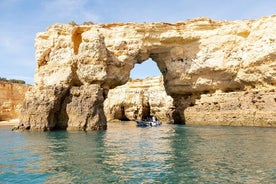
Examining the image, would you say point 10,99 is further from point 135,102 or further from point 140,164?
point 140,164

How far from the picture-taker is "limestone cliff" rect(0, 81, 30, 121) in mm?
52500

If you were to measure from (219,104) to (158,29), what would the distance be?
11424mm

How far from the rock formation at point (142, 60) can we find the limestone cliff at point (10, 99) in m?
22.2

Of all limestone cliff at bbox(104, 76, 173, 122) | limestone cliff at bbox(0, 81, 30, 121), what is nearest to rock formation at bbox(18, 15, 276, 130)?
limestone cliff at bbox(104, 76, 173, 122)

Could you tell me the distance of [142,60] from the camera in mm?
39000

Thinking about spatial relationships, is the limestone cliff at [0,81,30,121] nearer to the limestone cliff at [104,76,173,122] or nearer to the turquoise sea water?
the limestone cliff at [104,76,173,122]

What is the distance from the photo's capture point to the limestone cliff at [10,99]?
52.5m

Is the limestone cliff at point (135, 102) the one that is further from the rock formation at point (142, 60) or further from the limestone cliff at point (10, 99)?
the limestone cliff at point (10, 99)

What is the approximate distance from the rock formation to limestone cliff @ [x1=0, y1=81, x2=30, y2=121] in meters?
22.2

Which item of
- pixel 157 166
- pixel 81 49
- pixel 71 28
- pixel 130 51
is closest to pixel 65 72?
pixel 81 49

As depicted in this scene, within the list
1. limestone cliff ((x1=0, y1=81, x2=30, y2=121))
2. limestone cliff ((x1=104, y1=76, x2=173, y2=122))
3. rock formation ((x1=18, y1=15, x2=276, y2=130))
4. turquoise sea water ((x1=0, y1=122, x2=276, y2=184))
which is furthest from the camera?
limestone cliff ((x1=104, y1=76, x2=173, y2=122))

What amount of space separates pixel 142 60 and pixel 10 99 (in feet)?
87.2

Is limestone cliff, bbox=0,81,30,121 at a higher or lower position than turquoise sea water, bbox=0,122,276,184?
higher

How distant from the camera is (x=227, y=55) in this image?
3788 centimetres
